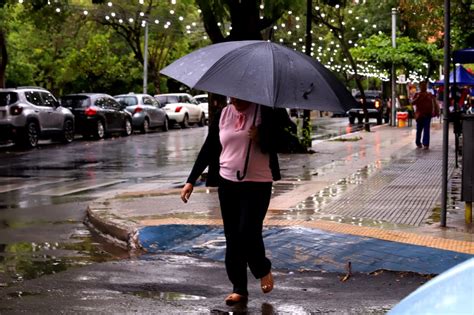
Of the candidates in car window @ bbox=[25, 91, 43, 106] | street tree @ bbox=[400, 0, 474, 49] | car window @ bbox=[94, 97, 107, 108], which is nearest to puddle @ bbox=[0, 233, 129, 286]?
street tree @ bbox=[400, 0, 474, 49]

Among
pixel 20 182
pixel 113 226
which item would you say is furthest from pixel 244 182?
pixel 20 182

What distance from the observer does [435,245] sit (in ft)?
28.7

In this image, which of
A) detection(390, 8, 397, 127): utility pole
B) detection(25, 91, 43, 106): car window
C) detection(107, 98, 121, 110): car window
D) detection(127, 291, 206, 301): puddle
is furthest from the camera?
detection(390, 8, 397, 127): utility pole

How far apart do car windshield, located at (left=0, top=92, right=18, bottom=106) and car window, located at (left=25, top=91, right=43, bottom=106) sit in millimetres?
645

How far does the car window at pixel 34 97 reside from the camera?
27.8m

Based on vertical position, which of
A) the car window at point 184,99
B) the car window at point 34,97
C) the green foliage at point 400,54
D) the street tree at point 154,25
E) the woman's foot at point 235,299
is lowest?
the woman's foot at point 235,299

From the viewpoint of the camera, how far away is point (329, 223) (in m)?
10.2

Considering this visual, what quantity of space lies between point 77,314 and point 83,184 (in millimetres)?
10057

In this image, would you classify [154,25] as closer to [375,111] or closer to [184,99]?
[184,99]

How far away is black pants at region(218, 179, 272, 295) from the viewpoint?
688cm

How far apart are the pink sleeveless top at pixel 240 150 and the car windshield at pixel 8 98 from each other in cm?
2099

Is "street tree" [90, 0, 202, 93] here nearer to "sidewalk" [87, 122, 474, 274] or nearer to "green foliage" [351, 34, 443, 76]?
"green foliage" [351, 34, 443, 76]

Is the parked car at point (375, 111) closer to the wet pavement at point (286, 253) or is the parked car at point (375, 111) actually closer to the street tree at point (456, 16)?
the street tree at point (456, 16)

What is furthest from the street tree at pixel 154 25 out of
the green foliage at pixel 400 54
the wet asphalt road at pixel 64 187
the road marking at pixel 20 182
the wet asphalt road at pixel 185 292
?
the wet asphalt road at pixel 185 292
